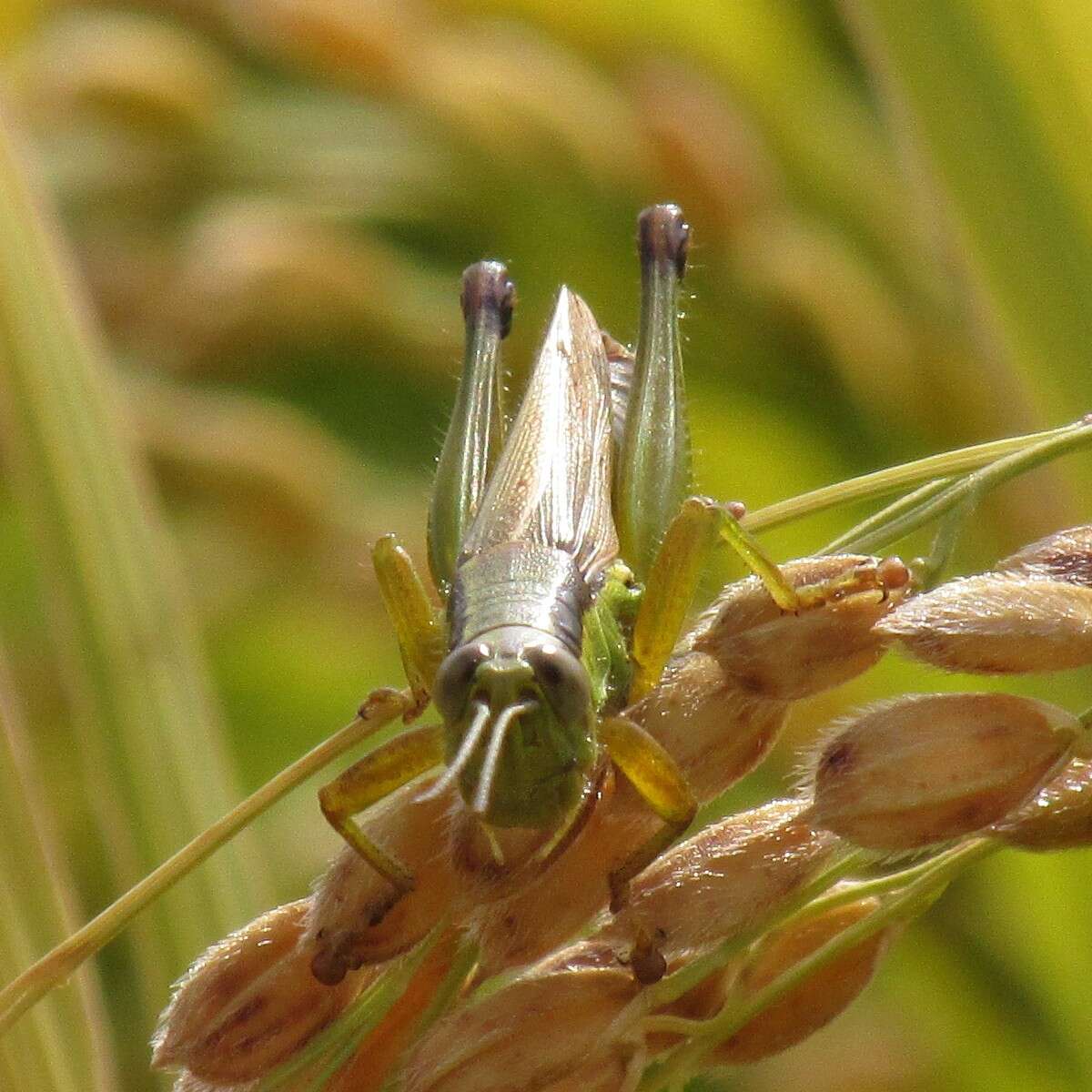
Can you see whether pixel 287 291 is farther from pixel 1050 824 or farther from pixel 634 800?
pixel 1050 824

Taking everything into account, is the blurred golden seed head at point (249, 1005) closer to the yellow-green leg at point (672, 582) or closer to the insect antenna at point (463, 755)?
the insect antenna at point (463, 755)

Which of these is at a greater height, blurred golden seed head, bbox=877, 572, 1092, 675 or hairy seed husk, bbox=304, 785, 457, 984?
blurred golden seed head, bbox=877, 572, 1092, 675

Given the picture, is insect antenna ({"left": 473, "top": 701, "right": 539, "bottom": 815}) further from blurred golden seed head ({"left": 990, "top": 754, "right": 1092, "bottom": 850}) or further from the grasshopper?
blurred golden seed head ({"left": 990, "top": 754, "right": 1092, "bottom": 850})

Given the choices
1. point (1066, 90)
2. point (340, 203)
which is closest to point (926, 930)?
point (1066, 90)

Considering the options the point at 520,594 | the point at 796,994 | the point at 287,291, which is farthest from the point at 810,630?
the point at 287,291

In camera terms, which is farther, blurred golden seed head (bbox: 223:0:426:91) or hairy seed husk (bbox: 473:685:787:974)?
blurred golden seed head (bbox: 223:0:426:91)

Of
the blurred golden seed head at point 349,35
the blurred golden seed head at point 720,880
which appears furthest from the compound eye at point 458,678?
the blurred golden seed head at point 349,35

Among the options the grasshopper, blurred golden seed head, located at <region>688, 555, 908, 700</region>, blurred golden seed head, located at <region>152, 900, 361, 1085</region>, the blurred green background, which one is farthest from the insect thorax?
the blurred green background
